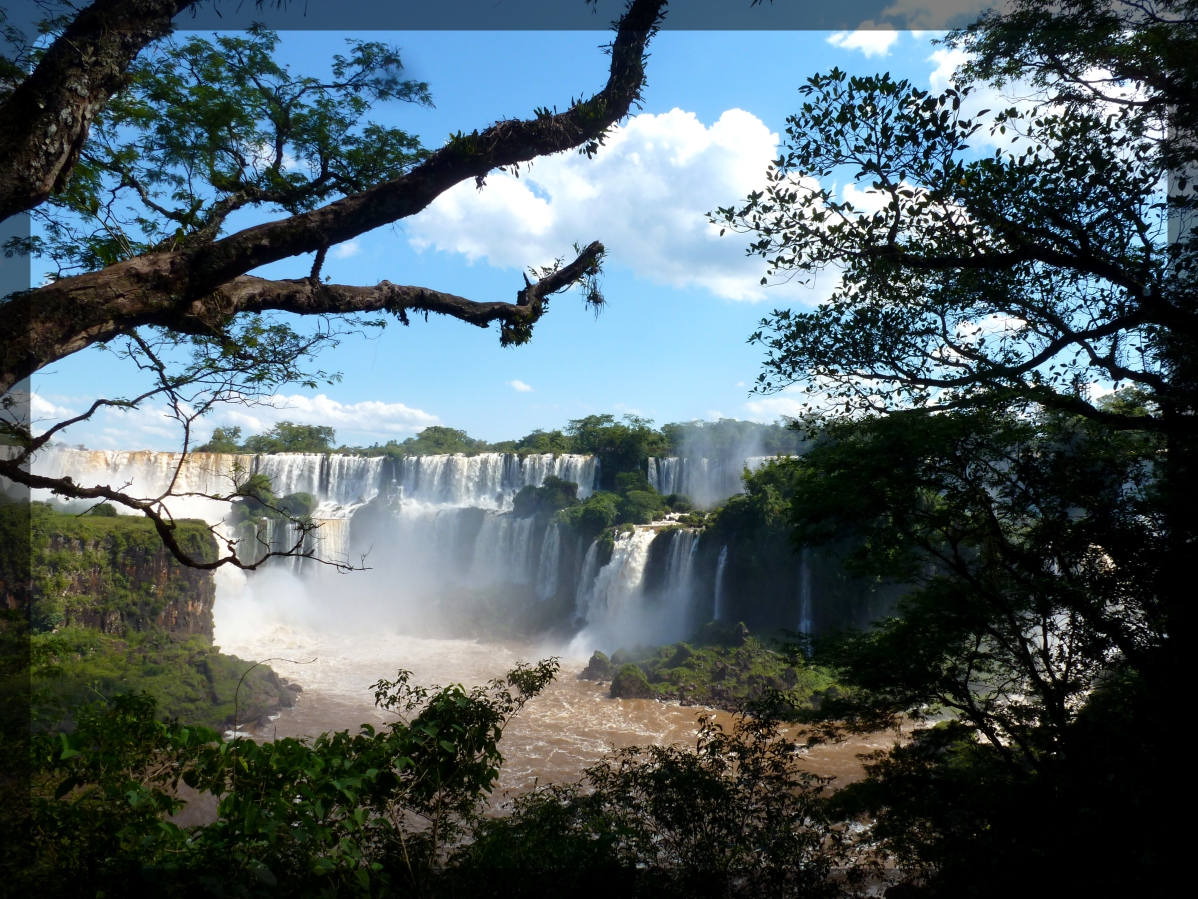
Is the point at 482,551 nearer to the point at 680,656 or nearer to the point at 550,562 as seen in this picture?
the point at 550,562

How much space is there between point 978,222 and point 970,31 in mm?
1881

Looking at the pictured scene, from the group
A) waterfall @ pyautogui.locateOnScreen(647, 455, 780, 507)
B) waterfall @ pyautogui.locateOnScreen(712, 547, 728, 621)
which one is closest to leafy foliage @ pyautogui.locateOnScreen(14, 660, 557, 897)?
waterfall @ pyautogui.locateOnScreen(712, 547, 728, 621)

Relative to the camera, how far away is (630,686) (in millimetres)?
12500

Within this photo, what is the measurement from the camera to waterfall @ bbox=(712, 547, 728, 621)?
15875mm

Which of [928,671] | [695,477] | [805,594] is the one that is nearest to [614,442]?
[695,477]

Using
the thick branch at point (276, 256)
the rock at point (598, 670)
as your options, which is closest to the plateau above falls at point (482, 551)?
the rock at point (598, 670)

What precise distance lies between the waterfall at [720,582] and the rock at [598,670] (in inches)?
123

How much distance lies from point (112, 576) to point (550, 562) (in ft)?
33.1

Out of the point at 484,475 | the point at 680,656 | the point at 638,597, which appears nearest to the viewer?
the point at 680,656

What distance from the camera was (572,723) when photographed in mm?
10898

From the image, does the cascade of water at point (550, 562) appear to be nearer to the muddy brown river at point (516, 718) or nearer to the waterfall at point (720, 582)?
the muddy brown river at point (516, 718)

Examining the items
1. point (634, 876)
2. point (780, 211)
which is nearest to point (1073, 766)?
point (634, 876)

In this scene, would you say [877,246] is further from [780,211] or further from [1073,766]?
[1073,766]

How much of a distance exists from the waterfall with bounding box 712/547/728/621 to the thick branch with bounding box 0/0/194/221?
1475cm
